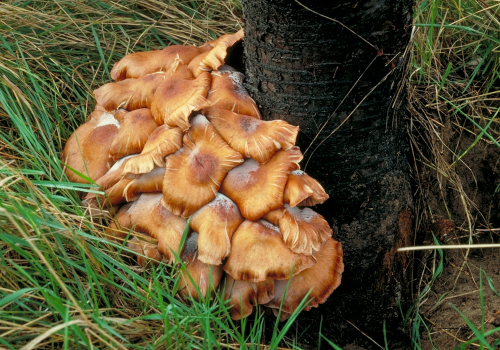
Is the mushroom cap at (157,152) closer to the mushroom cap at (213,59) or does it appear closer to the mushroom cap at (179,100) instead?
the mushroom cap at (179,100)

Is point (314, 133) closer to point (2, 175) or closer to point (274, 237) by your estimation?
point (274, 237)

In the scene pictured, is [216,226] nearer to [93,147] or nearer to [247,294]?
[247,294]

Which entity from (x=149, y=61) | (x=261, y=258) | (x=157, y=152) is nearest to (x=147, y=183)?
(x=157, y=152)

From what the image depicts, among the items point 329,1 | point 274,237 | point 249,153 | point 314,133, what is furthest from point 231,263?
point 329,1

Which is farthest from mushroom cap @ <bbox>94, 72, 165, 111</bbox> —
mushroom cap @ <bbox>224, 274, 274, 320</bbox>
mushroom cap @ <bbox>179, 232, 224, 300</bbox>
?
mushroom cap @ <bbox>224, 274, 274, 320</bbox>

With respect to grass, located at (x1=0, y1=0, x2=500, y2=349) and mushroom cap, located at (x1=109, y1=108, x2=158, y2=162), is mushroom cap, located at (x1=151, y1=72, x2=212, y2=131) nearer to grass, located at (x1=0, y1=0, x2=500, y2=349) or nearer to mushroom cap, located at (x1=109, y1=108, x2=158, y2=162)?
mushroom cap, located at (x1=109, y1=108, x2=158, y2=162)

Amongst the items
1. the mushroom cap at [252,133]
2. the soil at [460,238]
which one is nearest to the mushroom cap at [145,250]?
the mushroom cap at [252,133]
